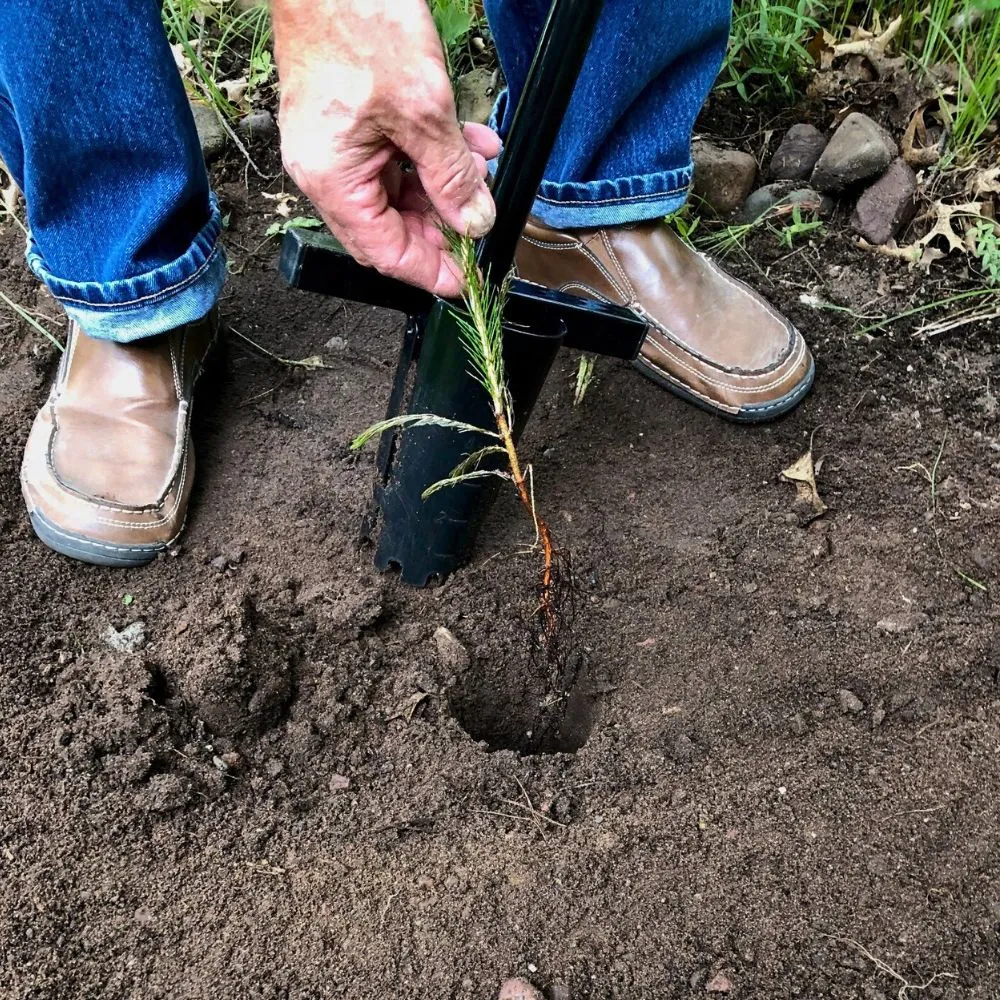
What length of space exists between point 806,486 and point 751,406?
22cm

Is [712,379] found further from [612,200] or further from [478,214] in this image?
[478,214]

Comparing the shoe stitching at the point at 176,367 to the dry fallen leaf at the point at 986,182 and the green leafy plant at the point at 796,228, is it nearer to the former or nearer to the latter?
the green leafy plant at the point at 796,228

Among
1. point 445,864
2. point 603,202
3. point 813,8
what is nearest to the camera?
point 445,864

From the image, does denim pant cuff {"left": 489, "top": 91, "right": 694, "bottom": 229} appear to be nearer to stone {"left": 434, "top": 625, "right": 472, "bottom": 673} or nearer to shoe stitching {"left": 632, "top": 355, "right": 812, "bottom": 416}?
shoe stitching {"left": 632, "top": 355, "right": 812, "bottom": 416}

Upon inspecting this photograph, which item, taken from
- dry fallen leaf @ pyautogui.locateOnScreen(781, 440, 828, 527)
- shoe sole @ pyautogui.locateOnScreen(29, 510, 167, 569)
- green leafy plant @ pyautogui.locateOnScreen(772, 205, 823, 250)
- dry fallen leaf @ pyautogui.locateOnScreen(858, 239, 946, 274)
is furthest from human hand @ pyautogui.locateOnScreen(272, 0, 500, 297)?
dry fallen leaf @ pyautogui.locateOnScreen(858, 239, 946, 274)

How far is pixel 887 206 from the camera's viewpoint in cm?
231

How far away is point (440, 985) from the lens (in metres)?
1.23

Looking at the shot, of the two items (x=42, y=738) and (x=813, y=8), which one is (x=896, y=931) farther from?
Answer: (x=813, y=8)

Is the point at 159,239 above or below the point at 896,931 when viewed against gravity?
above

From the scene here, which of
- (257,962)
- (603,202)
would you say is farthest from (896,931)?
(603,202)

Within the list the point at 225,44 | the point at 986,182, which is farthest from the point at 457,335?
the point at 225,44

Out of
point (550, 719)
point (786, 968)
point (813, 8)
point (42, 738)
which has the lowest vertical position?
point (42, 738)

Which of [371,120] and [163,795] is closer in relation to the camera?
[371,120]

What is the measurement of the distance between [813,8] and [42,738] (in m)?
2.70
